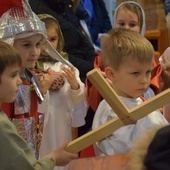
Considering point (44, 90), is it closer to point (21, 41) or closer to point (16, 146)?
point (21, 41)

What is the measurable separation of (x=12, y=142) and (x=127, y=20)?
133 cm

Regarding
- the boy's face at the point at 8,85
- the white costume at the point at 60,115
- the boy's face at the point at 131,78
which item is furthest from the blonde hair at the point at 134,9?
the boy's face at the point at 8,85

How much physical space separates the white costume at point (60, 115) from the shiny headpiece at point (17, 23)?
0.38 meters

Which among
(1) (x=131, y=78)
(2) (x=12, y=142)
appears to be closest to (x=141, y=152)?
(2) (x=12, y=142)

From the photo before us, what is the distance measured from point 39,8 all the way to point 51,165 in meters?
1.38

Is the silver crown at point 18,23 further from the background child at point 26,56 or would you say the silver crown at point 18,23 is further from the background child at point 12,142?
the background child at point 12,142

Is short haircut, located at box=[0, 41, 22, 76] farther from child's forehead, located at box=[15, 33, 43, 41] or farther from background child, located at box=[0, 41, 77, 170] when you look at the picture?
child's forehead, located at box=[15, 33, 43, 41]

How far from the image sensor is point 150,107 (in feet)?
4.05

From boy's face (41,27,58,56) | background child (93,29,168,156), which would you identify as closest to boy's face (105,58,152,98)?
background child (93,29,168,156)

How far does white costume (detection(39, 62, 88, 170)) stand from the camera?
7.37 feet

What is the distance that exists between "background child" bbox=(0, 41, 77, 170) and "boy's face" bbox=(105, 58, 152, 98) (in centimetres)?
36

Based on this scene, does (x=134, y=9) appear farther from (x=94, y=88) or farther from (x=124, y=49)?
(x=124, y=49)

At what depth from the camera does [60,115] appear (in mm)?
2307

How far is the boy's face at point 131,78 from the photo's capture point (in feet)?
5.46
